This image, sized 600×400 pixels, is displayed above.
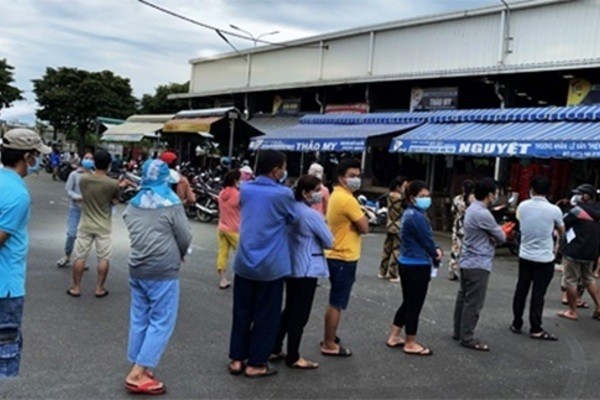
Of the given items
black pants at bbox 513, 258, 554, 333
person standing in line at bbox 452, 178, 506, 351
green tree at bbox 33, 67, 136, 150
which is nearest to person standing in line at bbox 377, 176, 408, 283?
black pants at bbox 513, 258, 554, 333

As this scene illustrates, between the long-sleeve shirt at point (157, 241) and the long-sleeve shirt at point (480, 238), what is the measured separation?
3077mm

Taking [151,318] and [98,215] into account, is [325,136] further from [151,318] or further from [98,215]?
[151,318]

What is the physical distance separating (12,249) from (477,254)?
14.6 ft

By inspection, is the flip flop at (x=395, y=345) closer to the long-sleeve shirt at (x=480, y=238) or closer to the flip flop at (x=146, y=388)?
the long-sleeve shirt at (x=480, y=238)

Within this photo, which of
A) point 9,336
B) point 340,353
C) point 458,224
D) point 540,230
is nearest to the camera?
point 9,336

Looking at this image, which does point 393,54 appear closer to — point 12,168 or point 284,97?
point 284,97

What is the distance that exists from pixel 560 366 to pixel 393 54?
16795 millimetres

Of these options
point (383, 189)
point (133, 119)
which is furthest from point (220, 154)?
point (383, 189)

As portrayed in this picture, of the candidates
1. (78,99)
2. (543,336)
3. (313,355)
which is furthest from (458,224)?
(78,99)

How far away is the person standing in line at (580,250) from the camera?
7691 mm

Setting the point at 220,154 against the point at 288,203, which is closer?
the point at 288,203

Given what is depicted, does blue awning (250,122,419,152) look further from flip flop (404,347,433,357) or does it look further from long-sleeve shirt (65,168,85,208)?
flip flop (404,347,433,357)

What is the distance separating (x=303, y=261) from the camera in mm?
5320

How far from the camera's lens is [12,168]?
3.70m
